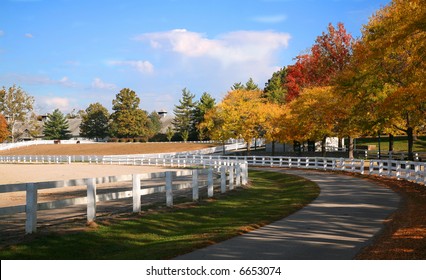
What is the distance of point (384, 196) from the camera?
17.7m

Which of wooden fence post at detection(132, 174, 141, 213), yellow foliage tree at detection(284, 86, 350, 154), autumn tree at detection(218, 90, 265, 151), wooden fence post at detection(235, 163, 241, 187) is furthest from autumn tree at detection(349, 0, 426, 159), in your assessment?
autumn tree at detection(218, 90, 265, 151)

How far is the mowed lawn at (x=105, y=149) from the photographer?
89225 millimetres

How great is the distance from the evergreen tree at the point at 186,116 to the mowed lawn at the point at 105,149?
11.2m

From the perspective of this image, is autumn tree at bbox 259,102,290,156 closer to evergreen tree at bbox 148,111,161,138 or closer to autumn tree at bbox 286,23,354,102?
autumn tree at bbox 286,23,354,102

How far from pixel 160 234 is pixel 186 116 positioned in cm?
10155

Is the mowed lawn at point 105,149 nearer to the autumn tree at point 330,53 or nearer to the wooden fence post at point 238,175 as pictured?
the autumn tree at point 330,53

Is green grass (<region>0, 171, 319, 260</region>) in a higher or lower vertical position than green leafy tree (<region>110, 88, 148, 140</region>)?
lower

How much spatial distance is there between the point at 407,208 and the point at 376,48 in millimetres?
13286

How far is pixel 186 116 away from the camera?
112500 millimetres

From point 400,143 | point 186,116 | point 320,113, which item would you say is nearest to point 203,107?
point 186,116

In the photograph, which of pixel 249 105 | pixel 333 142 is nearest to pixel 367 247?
pixel 249 105

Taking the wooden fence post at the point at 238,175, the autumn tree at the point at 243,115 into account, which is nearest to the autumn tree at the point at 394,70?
the wooden fence post at the point at 238,175

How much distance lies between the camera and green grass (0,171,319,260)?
9.04 m

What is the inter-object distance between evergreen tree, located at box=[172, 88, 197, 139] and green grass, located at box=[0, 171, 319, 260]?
9252 centimetres
